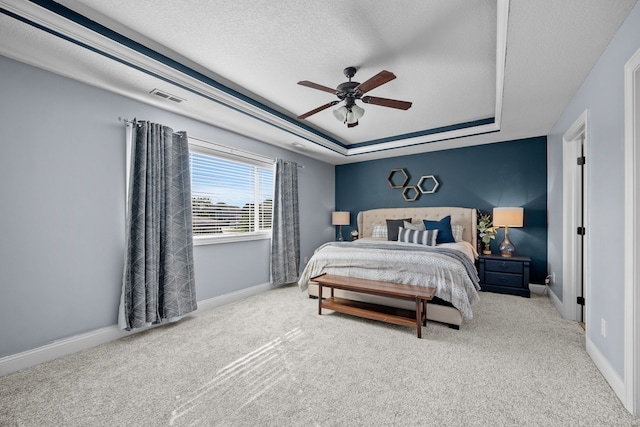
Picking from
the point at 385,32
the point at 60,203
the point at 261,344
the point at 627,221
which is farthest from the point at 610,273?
the point at 60,203

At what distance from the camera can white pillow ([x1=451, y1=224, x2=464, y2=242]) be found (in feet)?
14.7

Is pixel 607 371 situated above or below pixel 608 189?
below

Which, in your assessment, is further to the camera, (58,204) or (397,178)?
(397,178)

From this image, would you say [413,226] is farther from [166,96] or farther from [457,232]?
[166,96]

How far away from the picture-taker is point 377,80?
7.18ft

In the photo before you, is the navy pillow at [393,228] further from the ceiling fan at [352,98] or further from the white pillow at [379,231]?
the ceiling fan at [352,98]

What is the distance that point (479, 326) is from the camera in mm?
2791

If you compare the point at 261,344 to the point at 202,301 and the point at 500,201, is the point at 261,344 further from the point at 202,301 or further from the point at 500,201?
the point at 500,201

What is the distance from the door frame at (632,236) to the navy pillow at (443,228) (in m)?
2.59

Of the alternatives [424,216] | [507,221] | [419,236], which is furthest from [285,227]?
[507,221]

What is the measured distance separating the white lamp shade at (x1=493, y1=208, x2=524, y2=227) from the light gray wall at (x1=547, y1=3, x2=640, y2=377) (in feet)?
5.96

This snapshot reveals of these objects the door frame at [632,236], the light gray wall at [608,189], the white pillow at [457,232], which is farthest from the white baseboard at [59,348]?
the white pillow at [457,232]

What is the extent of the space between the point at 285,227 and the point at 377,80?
2877 millimetres

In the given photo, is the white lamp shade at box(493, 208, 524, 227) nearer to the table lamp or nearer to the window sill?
the table lamp
